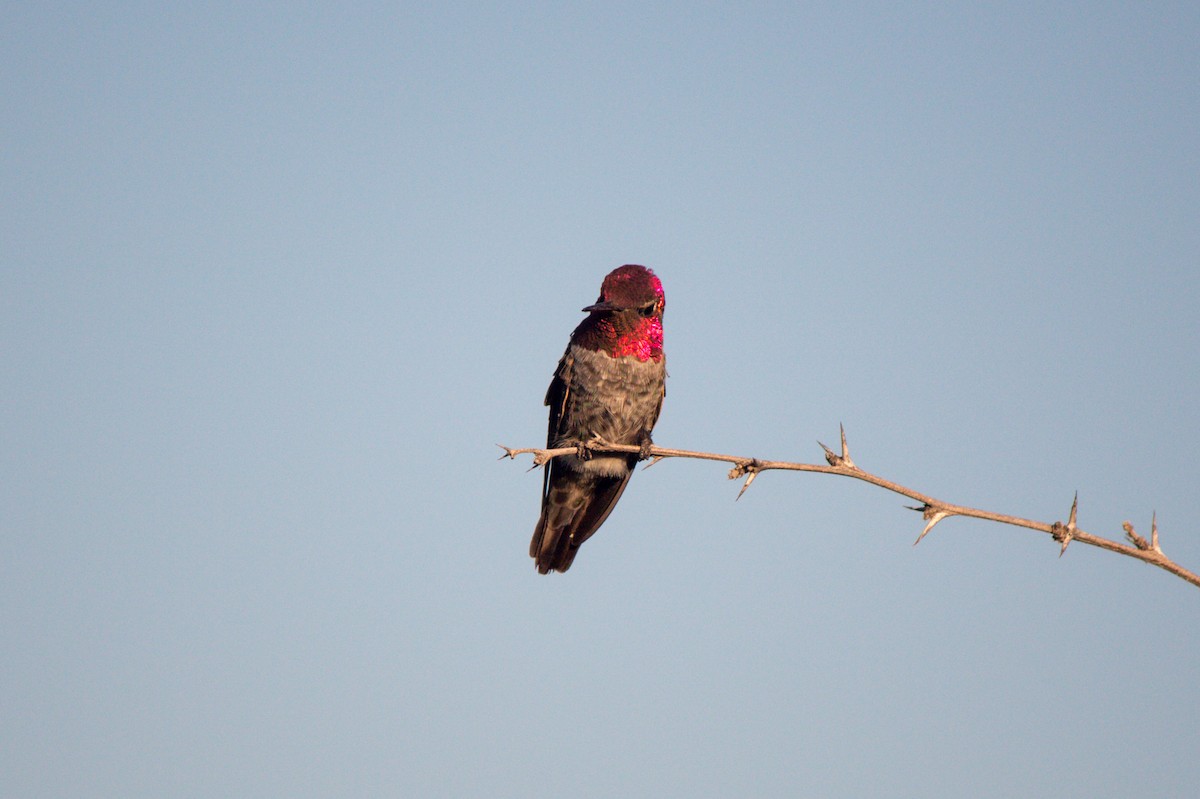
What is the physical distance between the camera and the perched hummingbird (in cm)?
893

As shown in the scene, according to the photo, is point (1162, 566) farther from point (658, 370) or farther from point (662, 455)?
point (658, 370)

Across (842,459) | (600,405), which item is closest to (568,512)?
(600,405)

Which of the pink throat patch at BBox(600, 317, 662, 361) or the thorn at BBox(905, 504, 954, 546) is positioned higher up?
the pink throat patch at BBox(600, 317, 662, 361)

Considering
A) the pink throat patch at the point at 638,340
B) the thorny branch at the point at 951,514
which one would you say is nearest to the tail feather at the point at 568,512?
the pink throat patch at the point at 638,340

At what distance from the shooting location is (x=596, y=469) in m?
9.44

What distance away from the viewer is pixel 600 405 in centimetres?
919

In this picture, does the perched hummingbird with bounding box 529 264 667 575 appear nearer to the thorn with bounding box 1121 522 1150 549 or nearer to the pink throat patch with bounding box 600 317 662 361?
the pink throat patch with bounding box 600 317 662 361

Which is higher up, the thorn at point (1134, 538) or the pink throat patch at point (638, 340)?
the pink throat patch at point (638, 340)

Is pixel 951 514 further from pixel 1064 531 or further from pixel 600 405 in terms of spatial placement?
pixel 600 405

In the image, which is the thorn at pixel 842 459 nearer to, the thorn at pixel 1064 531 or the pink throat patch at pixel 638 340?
the thorn at pixel 1064 531

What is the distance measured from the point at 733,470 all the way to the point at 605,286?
4.68 metres

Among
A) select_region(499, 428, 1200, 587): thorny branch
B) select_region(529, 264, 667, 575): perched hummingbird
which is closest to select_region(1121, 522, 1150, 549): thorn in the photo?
select_region(499, 428, 1200, 587): thorny branch

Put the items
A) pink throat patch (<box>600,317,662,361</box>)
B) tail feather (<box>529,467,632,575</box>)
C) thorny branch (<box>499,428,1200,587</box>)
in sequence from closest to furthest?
thorny branch (<box>499,428,1200,587</box>) → pink throat patch (<box>600,317,662,361</box>) → tail feather (<box>529,467,632,575</box>)

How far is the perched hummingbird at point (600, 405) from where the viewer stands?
29.3 ft
